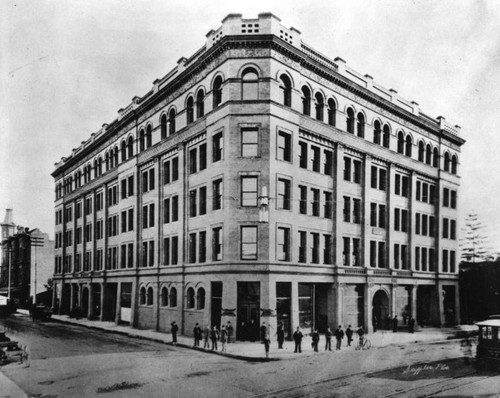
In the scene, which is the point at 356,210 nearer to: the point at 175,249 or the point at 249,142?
the point at 249,142

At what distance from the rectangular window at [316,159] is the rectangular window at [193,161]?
8308mm

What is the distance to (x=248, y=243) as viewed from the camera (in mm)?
29375

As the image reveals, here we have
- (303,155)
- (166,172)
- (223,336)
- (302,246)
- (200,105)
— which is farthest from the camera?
(166,172)

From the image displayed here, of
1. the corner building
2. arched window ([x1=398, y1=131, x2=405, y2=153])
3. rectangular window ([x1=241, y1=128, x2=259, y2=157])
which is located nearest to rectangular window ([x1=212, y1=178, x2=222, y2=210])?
the corner building

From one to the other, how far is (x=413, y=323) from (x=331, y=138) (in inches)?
624

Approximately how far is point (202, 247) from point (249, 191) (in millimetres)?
5600

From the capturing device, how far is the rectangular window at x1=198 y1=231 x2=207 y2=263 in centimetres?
3219

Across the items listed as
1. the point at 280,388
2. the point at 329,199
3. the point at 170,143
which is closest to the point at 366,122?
the point at 329,199

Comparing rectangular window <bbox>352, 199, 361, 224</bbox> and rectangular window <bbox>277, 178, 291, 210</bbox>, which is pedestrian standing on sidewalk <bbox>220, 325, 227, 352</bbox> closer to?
rectangular window <bbox>277, 178, 291, 210</bbox>

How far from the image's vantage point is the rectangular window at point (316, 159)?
109 ft

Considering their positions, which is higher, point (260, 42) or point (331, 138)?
point (260, 42)

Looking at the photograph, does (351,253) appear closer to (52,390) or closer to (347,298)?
(347,298)

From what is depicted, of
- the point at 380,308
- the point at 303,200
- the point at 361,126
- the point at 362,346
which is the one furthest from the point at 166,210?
the point at 380,308

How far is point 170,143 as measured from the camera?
3684 centimetres
